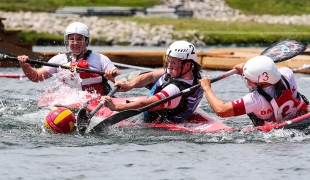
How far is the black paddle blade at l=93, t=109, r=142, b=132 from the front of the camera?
10.2 meters

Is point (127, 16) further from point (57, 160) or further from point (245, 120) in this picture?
point (57, 160)

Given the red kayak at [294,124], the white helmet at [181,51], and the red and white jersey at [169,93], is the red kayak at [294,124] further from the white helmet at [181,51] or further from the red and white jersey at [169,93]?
the white helmet at [181,51]

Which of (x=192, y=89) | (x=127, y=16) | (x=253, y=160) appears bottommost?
(x=253, y=160)

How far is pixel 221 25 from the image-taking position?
39562mm

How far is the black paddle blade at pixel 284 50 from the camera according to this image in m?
11.5

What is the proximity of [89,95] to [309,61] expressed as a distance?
793 cm

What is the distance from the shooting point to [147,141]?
9922 millimetres

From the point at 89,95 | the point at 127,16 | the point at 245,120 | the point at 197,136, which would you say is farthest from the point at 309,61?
the point at 127,16

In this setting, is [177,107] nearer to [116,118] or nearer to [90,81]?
[116,118]

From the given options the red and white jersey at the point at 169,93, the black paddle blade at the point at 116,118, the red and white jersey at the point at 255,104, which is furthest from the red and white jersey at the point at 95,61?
the red and white jersey at the point at 255,104

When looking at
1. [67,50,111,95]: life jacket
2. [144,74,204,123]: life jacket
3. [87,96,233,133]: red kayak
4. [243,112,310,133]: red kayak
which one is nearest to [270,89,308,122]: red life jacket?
[243,112,310,133]: red kayak

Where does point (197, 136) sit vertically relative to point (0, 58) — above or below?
below

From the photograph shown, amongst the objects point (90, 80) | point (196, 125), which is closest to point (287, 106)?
point (196, 125)

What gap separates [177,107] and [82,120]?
1270 millimetres
